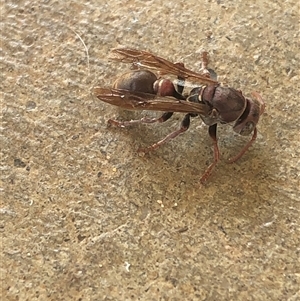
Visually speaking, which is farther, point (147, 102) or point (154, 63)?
point (154, 63)

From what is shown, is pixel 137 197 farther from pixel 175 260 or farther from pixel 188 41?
pixel 188 41

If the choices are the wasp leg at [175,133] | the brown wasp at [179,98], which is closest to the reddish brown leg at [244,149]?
the brown wasp at [179,98]

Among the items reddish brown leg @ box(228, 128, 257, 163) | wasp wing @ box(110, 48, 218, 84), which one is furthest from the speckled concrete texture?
wasp wing @ box(110, 48, 218, 84)

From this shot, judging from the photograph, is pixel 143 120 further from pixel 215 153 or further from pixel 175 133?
pixel 215 153

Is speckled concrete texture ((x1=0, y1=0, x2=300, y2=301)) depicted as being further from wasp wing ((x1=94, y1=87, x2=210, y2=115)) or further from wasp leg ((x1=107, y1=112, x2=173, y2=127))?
wasp wing ((x1=94, y1=87, x2=210, y2=115))

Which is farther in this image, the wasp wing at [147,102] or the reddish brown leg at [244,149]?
the reddish brown leg at [244,149]

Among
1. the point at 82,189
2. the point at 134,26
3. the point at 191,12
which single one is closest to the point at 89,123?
the point at 82,189

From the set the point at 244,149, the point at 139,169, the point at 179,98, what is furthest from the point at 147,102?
the point at 244,149

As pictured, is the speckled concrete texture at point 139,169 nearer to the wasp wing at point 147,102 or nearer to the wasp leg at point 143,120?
the wasp leg at point 143,120
